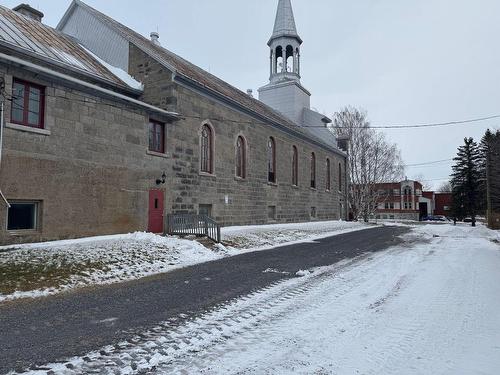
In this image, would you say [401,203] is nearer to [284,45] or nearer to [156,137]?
[284,45]

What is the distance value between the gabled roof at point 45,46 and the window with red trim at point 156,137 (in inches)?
88.6

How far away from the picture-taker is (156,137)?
15.9m

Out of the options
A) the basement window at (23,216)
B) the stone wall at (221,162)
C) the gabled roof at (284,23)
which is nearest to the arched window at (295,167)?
the stone wall at (221,162)

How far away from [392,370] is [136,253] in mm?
8570

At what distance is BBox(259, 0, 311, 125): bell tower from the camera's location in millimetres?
35562

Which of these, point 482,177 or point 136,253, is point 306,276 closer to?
point 136,253

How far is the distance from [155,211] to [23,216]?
17.2 feet

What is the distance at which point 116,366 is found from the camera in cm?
386

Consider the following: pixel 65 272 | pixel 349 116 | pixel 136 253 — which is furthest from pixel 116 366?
pixel 349 116

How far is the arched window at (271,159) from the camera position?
2514 centimetres

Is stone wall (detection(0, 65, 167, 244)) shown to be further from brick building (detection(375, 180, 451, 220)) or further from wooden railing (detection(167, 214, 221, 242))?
brick building (detection(375, 180, 451, 220))

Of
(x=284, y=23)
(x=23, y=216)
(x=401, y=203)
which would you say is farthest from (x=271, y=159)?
(x=401, y=203)

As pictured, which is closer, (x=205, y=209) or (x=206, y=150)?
(x=205, y=209)

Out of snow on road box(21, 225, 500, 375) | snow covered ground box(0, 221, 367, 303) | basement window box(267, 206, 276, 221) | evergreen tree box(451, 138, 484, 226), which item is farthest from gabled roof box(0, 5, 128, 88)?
evergreen tree box(451, 138, 484, 226)
